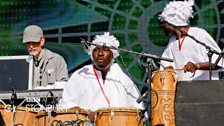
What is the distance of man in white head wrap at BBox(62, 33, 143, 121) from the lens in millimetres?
9477

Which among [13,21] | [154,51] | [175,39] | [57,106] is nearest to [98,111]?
[57,106]

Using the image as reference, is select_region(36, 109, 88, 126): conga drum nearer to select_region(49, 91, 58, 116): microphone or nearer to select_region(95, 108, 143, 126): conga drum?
select_region(49, 91, 58, 116): microphone

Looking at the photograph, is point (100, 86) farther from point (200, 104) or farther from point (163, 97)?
point (200, 104)

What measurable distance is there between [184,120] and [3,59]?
251cm

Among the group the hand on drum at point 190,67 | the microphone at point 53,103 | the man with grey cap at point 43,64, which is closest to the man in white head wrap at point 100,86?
the microphone at point 53,103

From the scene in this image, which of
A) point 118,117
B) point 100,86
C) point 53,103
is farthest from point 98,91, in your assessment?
point 118,117

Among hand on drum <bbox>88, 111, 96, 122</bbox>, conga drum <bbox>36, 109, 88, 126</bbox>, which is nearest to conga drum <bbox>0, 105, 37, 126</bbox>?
conga drum <bbox>36, 109, 88, 126</bbox>

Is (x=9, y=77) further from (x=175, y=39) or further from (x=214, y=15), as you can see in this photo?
(x=214, y=15)

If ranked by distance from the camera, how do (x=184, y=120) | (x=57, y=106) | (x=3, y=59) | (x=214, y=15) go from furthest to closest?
(x=214, y=15) < (x=3, y=59) < (x=57, y=106) < (x=184, y=120)

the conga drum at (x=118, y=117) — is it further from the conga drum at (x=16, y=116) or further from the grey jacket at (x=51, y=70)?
the grey jacket at (x=51, y=70)

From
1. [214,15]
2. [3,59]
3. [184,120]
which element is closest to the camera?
[184,120]

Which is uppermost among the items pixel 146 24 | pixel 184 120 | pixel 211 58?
pixel 146 24

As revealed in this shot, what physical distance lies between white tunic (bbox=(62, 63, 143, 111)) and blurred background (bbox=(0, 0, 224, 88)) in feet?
5.29

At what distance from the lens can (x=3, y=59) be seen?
9.97 meters
